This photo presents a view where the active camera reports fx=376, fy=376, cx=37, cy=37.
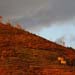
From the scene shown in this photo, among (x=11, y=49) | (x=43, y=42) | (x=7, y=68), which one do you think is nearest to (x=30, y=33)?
(x=43, y=42)

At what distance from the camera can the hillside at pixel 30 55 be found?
2223cm

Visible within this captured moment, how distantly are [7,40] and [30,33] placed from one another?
2354 mm

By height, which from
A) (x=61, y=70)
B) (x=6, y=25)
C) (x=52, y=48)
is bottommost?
(x=61, y=70)

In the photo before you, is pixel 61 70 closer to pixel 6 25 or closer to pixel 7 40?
pixel 7 40

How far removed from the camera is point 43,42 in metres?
25.3

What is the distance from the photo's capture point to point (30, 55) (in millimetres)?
23438

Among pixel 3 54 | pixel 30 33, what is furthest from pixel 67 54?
pixel 3 54

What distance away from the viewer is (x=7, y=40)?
79.3ft

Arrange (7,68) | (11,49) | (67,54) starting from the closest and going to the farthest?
(7,68) → (11,49) → (67,54)

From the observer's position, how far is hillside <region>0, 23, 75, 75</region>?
2223 cm

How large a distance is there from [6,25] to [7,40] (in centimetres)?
235

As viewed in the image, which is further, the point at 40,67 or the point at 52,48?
the point at 52,48

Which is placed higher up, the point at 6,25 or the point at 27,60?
the point at 6,25

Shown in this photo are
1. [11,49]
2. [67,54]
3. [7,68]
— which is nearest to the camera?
[7,68]
